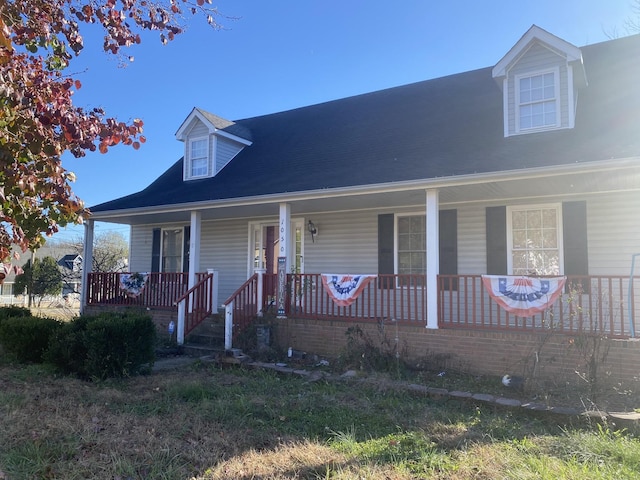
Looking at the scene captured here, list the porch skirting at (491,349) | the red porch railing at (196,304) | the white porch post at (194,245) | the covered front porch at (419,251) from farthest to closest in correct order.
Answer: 1. the white porch post at (194,245)
2. the red porch railing at (196,304)
3. the covered front porch at (419,251)
4. the porch skirting at (491,349)

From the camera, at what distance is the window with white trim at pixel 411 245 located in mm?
10047

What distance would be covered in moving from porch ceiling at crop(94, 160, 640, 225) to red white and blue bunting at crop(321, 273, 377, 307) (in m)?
1.55

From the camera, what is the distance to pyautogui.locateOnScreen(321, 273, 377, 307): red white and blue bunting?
8.39 metres

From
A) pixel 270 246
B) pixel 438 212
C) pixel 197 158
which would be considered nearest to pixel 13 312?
pixel 270 246

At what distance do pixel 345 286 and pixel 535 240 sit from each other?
149 inches

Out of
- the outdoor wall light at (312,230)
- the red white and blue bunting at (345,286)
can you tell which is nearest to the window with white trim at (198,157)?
the outdoor wall light at (312,230)

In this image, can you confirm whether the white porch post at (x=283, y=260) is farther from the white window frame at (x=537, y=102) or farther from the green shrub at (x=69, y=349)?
the white window frame at (x=537, y=102)

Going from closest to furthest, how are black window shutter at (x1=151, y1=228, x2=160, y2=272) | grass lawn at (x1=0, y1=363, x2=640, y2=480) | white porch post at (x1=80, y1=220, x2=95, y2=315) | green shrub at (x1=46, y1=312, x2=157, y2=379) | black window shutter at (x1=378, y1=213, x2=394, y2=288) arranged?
grass lawn at (x1=0, y1=363, x2=640, y2=480) < green shrub at (x1=46, y1=312, x2=157, y2=379) < black window shutter at (x1=378, y1=213, x2=394, y2=288) < white porch post at (x1=80, y1=220, x2=95, y2=315) < black window shutter at (x1=151, y1=228, x2=160, y2=272)

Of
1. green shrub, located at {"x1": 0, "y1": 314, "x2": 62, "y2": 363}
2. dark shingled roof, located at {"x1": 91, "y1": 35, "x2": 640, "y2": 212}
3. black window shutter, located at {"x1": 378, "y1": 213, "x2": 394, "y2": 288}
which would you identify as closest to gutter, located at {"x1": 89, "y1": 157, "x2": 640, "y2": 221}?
dark shingled roof, located at {"x1": 91, "y1": 35, "x2": 640, "y2": 212}

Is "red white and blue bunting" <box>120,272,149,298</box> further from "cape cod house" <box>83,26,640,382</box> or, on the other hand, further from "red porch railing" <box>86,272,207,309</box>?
"cape cod house" <box>83,26,640,382</box>

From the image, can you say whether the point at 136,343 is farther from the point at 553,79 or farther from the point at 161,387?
the point at 553,79

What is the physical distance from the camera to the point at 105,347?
7062mm

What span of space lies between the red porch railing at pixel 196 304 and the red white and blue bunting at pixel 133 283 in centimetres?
201

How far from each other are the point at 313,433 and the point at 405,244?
20.1ft
